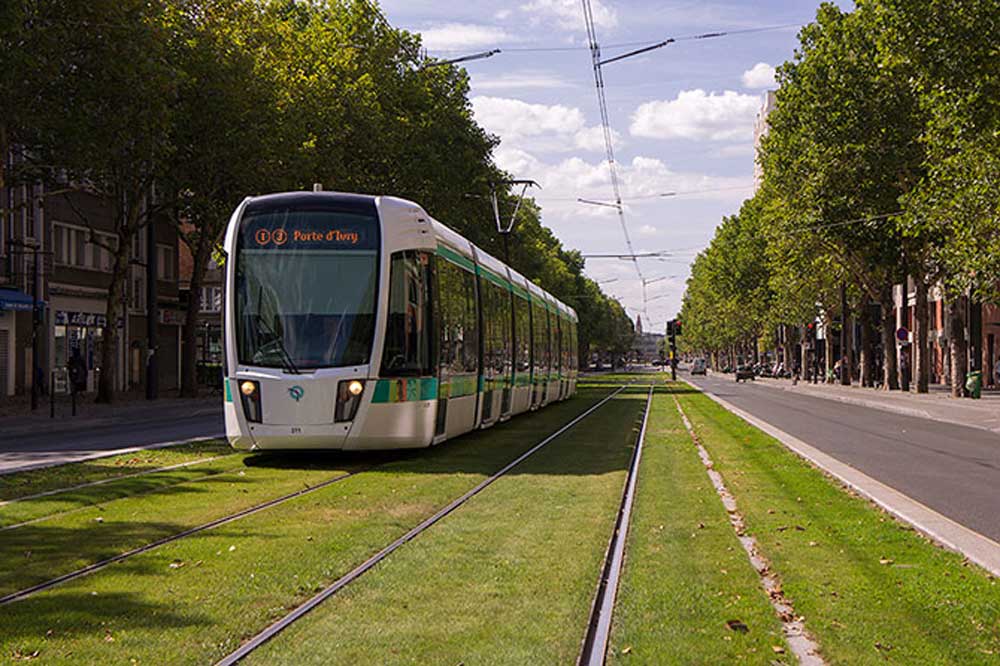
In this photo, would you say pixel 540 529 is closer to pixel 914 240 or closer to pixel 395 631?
pixel 395 631

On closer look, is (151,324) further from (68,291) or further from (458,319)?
(458,319)

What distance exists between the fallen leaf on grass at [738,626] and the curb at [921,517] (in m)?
2.53

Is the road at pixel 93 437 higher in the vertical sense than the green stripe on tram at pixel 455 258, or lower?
lower

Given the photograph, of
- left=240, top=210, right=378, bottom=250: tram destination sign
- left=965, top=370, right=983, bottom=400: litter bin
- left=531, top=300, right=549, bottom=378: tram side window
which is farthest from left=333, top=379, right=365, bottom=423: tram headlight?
left=965, top=370, right=983, bottom=400: litter bin

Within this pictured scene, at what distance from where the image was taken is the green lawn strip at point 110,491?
1173 centimetres

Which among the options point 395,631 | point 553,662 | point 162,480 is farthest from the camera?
point 162,480

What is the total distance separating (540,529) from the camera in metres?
10.7

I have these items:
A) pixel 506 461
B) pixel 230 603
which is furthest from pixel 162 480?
pixel 230 603

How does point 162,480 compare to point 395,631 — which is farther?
point 162,480

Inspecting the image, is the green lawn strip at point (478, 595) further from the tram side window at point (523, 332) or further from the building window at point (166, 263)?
the building window at point (166, 263)

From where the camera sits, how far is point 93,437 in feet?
81.5

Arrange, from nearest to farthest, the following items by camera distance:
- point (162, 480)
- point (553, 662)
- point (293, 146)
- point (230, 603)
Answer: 1. point (553, 662)
2. point (230, 603)
3. point (162, 480)
4. point (293, 146)

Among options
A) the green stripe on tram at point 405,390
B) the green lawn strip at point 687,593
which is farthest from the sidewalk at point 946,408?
the green lawn strip at point 687,593

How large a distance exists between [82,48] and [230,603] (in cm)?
2454
